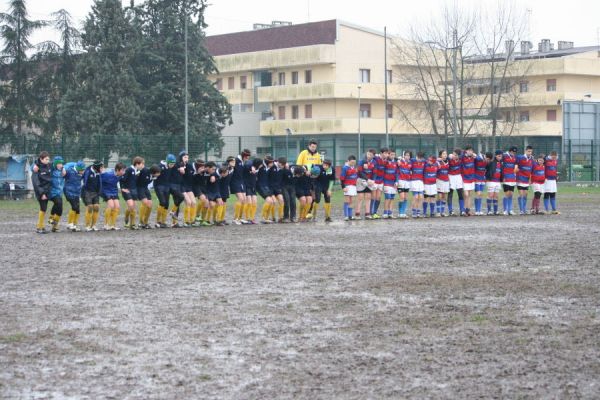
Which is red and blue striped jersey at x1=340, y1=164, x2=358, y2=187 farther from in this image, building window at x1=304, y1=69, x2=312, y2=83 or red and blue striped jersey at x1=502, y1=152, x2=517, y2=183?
building window at x1=304, y1=69, x2=312, y2=83

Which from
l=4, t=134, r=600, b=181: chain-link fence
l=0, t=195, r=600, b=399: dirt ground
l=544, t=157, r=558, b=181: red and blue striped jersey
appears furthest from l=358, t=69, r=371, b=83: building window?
l=0, t=195, r=600, b=399: dirt ground

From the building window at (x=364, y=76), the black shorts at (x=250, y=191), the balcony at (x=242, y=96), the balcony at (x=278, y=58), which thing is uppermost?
the balcony at (x=278, y=58)

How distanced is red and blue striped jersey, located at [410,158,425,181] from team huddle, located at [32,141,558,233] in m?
0.03

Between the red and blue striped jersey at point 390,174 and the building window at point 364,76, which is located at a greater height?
the building window at point 364,76

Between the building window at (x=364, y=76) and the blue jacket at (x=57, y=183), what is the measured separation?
6139cm

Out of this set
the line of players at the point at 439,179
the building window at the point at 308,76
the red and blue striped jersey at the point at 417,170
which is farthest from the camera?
the building window at the point at 308,76

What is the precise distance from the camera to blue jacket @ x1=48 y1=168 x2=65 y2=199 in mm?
25031

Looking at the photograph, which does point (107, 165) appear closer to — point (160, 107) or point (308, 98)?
point (160, 107)

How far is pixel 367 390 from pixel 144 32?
56.9m

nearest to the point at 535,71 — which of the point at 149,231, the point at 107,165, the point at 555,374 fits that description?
the point at 107,165

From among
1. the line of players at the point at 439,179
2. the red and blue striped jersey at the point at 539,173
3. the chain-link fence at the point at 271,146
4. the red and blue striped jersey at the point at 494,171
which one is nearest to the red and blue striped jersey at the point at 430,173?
the line of players at the point at 439,179

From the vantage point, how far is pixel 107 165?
153 feet

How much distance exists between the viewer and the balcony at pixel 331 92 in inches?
3280

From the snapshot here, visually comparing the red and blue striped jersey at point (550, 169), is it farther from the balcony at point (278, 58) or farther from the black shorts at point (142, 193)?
the balcony at point (278, 58)
